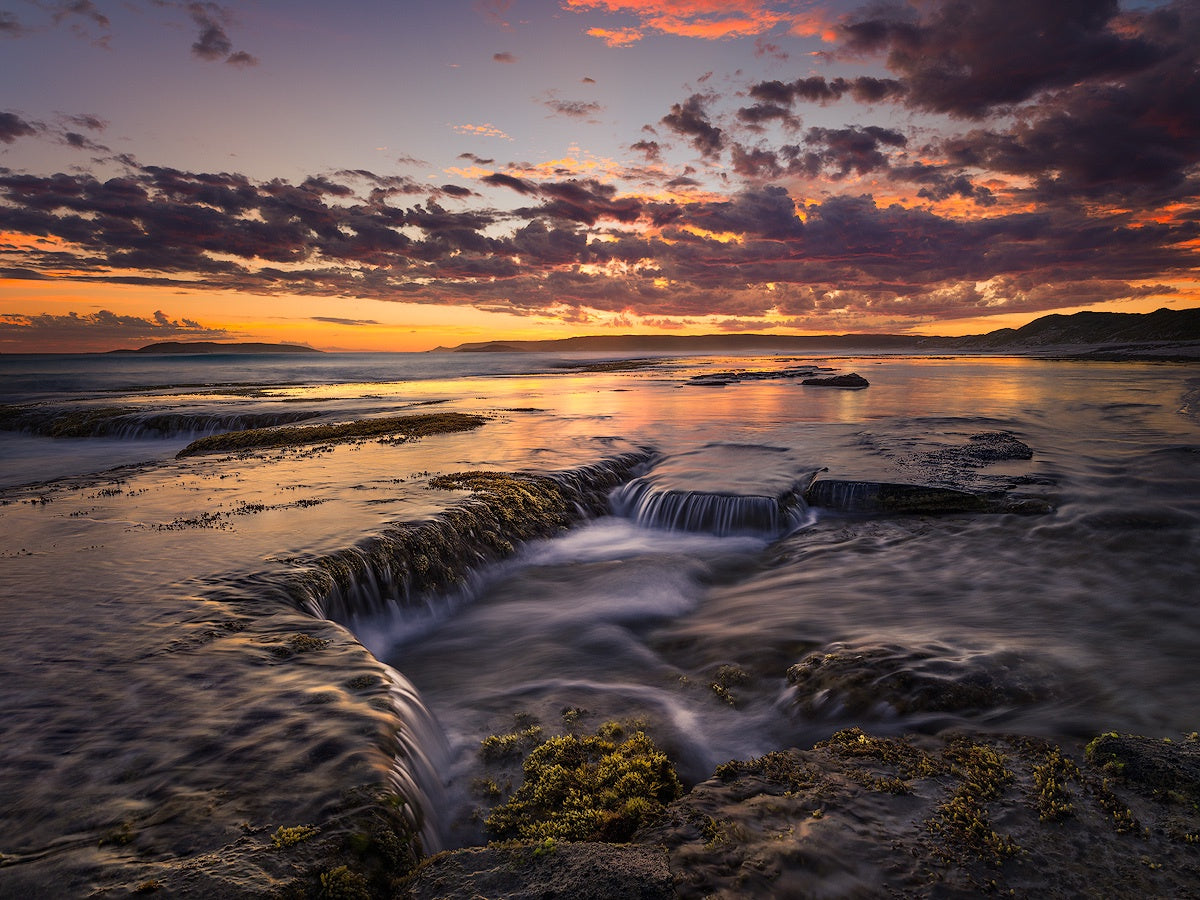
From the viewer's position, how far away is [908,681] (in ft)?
19.2

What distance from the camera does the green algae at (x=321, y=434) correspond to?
19875 millimetres

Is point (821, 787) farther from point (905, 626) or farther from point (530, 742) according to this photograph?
point (905, 626)

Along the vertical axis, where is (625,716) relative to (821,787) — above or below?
below

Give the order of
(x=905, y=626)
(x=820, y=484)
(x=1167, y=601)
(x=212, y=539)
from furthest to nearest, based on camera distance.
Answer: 1. (x=820, y=484)
2. (x=212, y=539)
3. (x=1167, y=601)
4. (x=905, y=626)

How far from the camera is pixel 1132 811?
3684 millimetres

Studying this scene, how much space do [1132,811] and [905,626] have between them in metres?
4.28

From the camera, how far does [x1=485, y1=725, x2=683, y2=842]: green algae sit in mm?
3953

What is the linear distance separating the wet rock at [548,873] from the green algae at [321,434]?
17.8 metres

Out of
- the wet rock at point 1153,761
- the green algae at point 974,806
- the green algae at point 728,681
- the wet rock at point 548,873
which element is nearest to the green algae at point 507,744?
the wet rock at point 548,873

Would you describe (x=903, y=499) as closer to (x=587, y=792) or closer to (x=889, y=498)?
(x=889, y=498)

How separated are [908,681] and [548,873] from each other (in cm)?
432

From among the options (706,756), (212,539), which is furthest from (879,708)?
(212,539)

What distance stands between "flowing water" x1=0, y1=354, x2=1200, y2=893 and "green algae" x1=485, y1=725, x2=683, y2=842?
0.42 m

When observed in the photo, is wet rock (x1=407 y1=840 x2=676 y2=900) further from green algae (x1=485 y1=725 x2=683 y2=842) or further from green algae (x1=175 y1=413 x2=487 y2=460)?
green algae (x1=175 y1=413 x2=487 y2=460)
